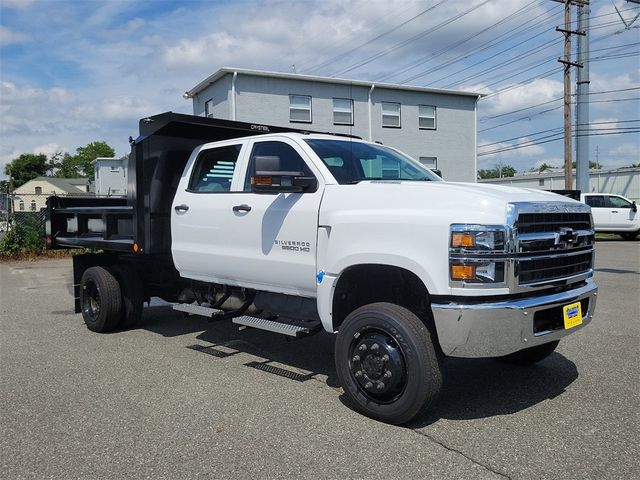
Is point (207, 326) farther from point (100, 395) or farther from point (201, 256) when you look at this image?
point (100, 395)

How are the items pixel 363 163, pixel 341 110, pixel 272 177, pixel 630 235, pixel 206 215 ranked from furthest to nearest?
pixel 341 110
pixel 630 235
pixel 206 215
pixel 363 163
pixel 272 177

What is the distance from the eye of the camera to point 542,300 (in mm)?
4105

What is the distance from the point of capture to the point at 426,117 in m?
26.9

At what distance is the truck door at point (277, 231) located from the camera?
16.3ft

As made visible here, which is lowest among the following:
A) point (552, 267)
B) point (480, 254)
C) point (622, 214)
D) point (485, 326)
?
point (485, 326)

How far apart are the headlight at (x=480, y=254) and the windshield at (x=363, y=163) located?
142 centimetres

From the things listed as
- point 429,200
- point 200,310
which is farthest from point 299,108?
point 429,200

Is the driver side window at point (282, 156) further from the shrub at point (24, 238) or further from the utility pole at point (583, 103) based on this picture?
the utility pole at point (583, 103)

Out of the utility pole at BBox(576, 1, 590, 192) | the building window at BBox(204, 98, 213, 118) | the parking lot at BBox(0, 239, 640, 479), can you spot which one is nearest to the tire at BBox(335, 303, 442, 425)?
the parking lot at BBox(0, 239, 640, 479)

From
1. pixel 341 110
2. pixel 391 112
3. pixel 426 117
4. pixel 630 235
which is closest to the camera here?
pixel 630 235

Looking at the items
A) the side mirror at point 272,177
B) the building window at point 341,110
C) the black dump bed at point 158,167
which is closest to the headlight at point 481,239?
the side mirror at point 272,177

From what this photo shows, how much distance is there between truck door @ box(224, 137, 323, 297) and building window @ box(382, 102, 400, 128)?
20.8 metres

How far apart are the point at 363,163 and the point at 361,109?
20174 millimetres

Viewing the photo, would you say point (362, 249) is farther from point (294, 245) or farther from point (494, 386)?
point (494, 386)
